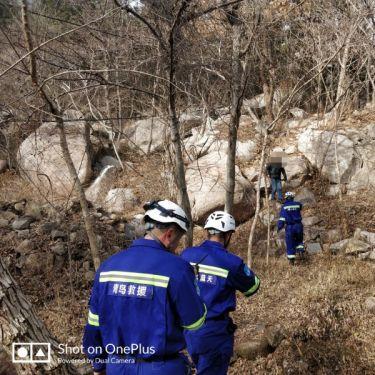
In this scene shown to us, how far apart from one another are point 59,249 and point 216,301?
6396 mm

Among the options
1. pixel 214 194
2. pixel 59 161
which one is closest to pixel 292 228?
pixel 214 194

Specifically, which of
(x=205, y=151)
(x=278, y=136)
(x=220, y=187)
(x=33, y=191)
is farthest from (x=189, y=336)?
(x=278, y=136)

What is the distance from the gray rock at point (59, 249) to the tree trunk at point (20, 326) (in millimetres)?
6514

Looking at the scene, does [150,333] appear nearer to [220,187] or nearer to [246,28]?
[246,28]

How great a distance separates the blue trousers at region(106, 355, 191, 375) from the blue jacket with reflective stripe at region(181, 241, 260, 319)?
44.6 inches

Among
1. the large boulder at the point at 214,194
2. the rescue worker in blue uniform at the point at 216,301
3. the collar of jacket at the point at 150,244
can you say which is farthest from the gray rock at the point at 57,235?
the collar of jacket at the point at 150,244

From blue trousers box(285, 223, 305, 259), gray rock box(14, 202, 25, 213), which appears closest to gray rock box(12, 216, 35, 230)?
gray rock box(14, 202, 25, 213)

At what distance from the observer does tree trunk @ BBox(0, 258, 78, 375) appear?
8.98 feet

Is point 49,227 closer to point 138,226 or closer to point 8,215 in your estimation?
point 8,215

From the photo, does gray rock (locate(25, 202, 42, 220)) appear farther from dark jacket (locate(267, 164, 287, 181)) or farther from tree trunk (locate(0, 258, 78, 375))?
tree trunk (locate(0, 258, 78, 375))

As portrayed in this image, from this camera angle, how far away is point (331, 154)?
1473 cm

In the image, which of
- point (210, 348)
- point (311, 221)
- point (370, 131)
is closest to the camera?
point (210, 348)

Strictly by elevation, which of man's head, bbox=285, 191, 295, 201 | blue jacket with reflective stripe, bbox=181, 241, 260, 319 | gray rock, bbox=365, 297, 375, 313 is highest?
blue jacket with reflective stripe, bbox=181, 241, 260, 319

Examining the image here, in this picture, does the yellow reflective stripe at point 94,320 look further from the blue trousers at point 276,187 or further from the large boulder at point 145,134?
the large boulder at point 145,134
